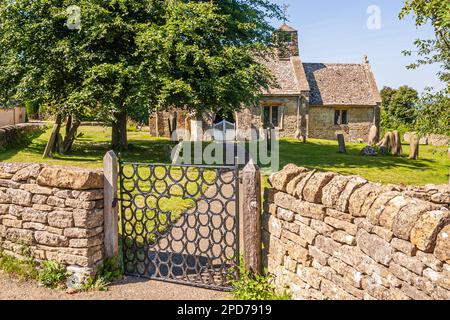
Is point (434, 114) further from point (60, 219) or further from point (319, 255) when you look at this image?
point (60, 219)

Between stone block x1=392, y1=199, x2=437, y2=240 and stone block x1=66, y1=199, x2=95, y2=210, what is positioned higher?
stone block x1=392, y1=199, x2=437, y2=240

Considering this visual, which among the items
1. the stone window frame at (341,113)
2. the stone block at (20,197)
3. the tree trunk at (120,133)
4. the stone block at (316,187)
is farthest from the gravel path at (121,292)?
the stone window frame at (341,113)

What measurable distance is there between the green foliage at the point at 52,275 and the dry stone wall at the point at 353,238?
2.99 metres

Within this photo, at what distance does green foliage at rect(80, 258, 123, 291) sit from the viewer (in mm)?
5188

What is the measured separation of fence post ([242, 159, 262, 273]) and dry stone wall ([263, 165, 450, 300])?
18 centimetres

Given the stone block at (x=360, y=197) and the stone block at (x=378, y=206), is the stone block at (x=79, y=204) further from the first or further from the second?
the stone block at (x=378, y=206)

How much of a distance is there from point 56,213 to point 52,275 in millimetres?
904

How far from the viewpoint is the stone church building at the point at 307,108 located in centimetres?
3142

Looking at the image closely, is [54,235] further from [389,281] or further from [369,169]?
[369,169]

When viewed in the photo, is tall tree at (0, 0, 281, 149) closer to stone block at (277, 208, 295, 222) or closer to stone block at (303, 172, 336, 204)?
stone block at (277, 208, 295, 222)

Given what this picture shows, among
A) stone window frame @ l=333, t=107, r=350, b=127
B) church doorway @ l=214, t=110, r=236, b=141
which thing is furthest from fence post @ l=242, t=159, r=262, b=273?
stone window frame @ l=333, t=107, r=350, b=127

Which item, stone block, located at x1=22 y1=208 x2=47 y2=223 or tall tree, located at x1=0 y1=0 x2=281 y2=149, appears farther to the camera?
tall tree, located at x1=0 y1=0 x2=281 y2=149

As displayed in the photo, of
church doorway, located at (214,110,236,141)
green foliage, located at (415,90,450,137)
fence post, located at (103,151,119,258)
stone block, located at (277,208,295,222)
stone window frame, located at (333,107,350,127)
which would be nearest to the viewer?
stone block, located at (277,208,295,222)

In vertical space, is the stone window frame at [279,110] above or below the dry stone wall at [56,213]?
above
